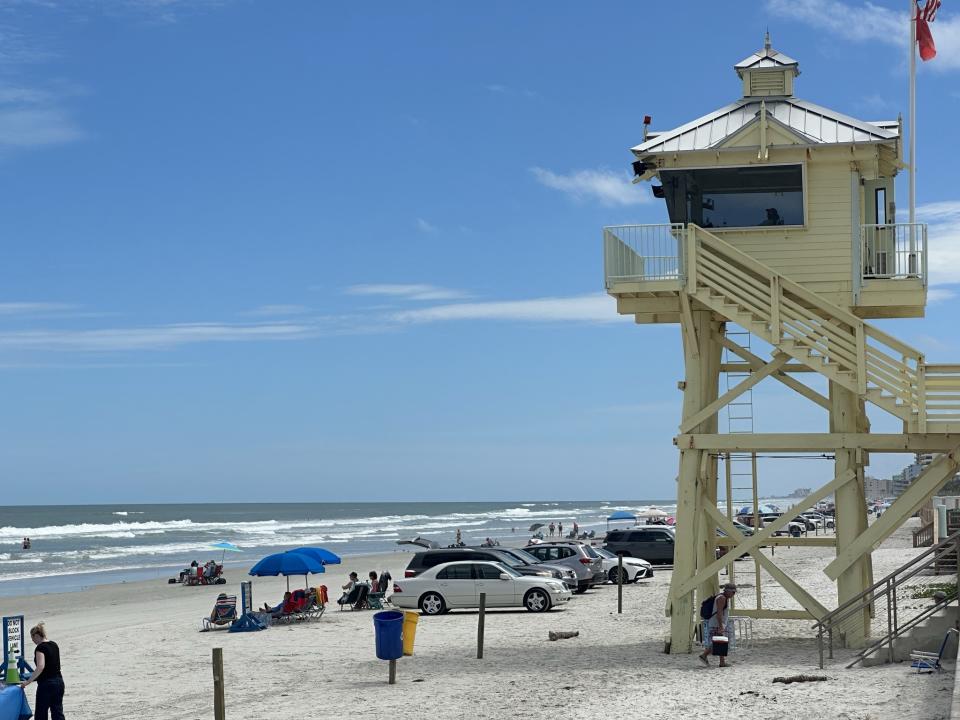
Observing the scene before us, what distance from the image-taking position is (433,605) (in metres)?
31.8

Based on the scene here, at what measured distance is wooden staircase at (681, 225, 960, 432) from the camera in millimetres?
19672

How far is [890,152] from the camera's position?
856 inches

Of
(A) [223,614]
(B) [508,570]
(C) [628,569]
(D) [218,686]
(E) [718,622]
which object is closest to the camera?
(D) [218,686]

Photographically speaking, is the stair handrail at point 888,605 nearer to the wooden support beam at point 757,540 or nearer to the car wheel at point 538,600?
the wooden support beam at point 757,540

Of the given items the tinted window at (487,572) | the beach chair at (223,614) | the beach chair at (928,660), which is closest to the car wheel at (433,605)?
the tinted window at (487,572)

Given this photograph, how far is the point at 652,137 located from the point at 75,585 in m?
42.0

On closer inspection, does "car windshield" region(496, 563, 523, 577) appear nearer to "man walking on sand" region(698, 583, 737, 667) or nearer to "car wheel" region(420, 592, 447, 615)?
"car wheel" region(420, 592, 447, 615)

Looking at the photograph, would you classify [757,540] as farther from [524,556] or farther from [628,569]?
[628,569]

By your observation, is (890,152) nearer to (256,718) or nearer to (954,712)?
(954,712)

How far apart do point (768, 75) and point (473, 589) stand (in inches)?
594

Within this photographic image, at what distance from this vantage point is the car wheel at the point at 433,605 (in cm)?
3173

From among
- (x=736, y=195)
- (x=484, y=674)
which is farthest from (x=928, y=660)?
(x=736, y=195)

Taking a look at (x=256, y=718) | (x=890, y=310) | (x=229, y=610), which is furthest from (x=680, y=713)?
(x=229, y=610)

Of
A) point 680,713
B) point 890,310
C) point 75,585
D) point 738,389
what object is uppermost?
point 890,310
